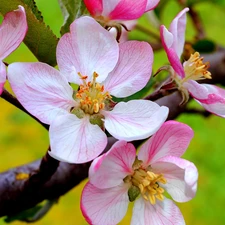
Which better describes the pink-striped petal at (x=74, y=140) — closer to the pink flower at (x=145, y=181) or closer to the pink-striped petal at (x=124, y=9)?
the pink flower at (x=145, y=181)

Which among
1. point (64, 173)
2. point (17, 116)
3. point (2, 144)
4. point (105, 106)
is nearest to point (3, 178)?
point (64, 173)

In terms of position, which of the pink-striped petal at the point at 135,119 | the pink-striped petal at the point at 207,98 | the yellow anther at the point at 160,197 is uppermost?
the pink-striped petal at the point at 135,119

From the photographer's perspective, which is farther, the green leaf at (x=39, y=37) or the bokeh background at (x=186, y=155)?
the bokeh background at (x=186, y=155)

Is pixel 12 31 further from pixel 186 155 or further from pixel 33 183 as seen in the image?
pixel 186 155

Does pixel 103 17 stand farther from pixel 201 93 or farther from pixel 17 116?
pixel 17 116

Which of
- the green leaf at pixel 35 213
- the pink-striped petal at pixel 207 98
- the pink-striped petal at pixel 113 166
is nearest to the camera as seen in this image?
the pink-striped petal at pixel 113 166

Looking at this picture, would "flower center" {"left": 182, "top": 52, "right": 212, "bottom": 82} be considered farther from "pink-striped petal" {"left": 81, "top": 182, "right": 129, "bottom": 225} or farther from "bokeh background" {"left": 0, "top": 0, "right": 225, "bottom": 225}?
"bokeh background" {"left": 0, "top": 0, "right": 225, "bottom": 225}

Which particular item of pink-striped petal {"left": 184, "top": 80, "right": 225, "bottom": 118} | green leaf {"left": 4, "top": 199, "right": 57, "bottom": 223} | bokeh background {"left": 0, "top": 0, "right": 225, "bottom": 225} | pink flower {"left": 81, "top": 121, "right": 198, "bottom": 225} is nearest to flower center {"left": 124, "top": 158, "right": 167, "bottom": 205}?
pink flower {"left": 81, "top": 121, "right": 198, "bottom": 225}

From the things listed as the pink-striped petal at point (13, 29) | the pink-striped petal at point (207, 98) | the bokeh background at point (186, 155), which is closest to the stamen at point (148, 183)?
the pink-striped petal at point (207, 98)
